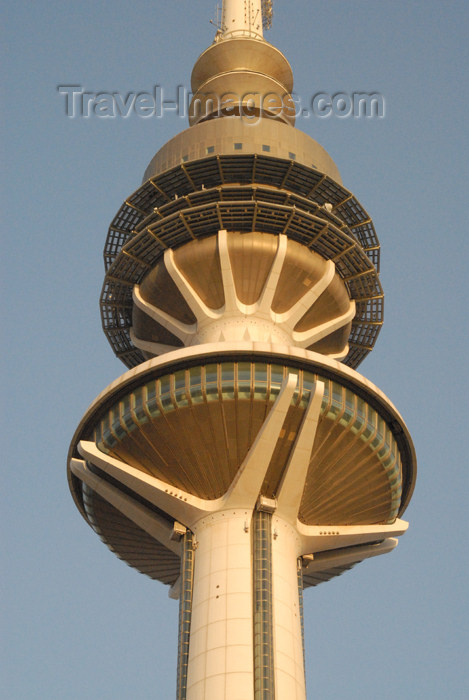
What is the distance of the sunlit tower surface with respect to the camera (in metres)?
42.6

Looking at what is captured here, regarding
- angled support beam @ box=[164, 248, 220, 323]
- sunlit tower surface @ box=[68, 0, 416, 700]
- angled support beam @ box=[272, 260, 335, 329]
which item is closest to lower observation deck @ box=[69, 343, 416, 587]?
sunlit tower surface @ box=[68, 0, 416, 700]

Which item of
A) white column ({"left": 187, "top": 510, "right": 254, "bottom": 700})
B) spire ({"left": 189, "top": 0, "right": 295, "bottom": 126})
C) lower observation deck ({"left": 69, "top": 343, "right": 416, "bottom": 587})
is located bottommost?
white column ({"left": 187, "top": 510, "right": 254, "bottom": 700})

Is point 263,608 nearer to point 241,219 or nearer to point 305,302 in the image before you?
point 305,302

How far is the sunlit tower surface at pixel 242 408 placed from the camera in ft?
140

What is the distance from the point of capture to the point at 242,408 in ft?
145

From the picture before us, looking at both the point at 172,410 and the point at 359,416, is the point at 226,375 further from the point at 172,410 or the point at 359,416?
the point at 359,416

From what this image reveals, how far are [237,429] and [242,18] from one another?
39540mm

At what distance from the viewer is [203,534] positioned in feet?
146

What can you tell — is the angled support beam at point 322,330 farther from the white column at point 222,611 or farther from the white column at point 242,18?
the white column at point 242,18

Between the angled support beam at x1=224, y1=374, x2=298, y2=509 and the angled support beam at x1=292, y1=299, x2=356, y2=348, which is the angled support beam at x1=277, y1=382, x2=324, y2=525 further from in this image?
the angled support beam at x1=292, y1=299, x2=356, y2=348

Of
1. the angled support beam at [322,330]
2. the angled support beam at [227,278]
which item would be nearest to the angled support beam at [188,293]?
the angled support beam at [227,278]

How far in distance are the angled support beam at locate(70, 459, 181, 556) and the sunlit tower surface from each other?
10cm

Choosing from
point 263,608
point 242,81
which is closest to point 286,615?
point 263,608

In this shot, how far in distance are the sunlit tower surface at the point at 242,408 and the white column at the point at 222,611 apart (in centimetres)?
7
